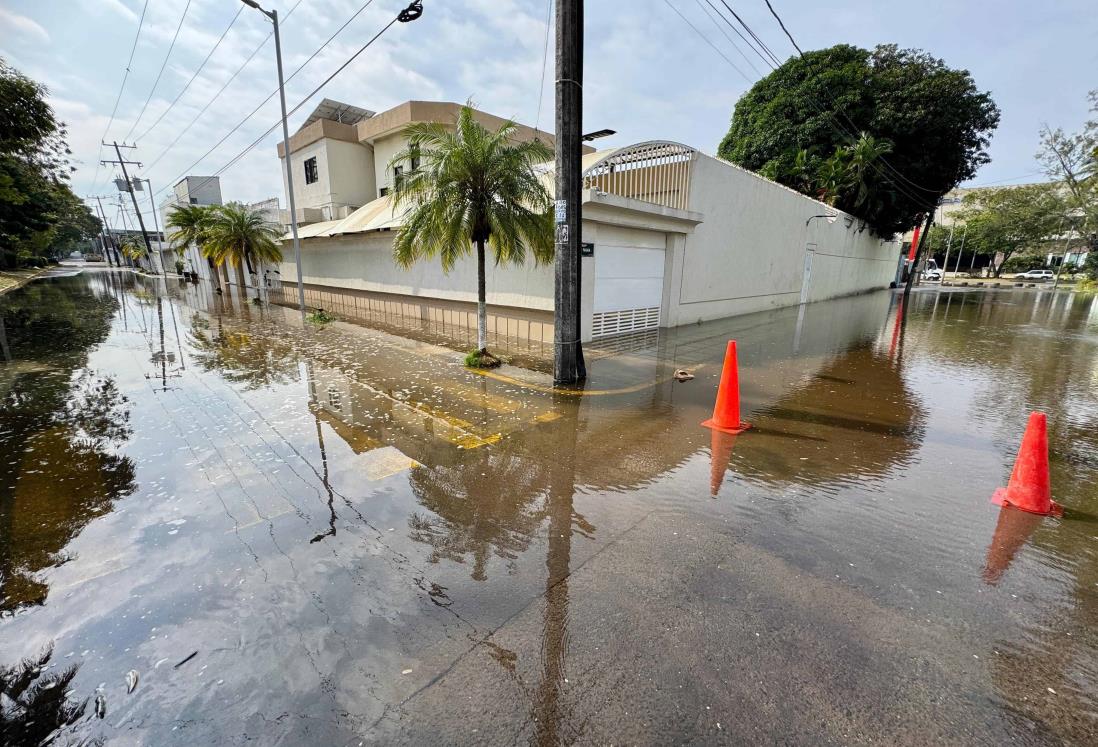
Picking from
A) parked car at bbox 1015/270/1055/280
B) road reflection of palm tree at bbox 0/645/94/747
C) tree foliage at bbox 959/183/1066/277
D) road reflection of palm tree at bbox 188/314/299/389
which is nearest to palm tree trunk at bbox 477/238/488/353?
road reflection of palm tree at bbox 188/314/299/389

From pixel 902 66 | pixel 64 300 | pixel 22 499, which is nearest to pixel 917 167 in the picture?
pixel 902 66

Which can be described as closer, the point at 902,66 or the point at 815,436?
the point at 815,436

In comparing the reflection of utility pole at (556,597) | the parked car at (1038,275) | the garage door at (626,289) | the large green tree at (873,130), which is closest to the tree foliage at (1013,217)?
the parked car at (1038,275)

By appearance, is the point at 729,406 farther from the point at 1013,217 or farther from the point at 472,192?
the point at 1013,217

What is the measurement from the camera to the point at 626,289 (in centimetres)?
1153

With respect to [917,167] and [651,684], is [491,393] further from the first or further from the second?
[917,167]

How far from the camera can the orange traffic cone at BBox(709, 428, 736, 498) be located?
4.26m

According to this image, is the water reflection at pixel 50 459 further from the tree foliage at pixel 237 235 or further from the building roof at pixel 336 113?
the building roof at pixel 336 113

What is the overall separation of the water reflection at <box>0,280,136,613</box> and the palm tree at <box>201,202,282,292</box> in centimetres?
1074

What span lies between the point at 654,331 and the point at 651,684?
11.1 m

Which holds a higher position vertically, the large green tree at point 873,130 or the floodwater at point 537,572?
the large green tree at point 873,130

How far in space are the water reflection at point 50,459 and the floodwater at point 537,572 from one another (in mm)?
37

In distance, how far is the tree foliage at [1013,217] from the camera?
29750mm

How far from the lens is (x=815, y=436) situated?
213 inches
